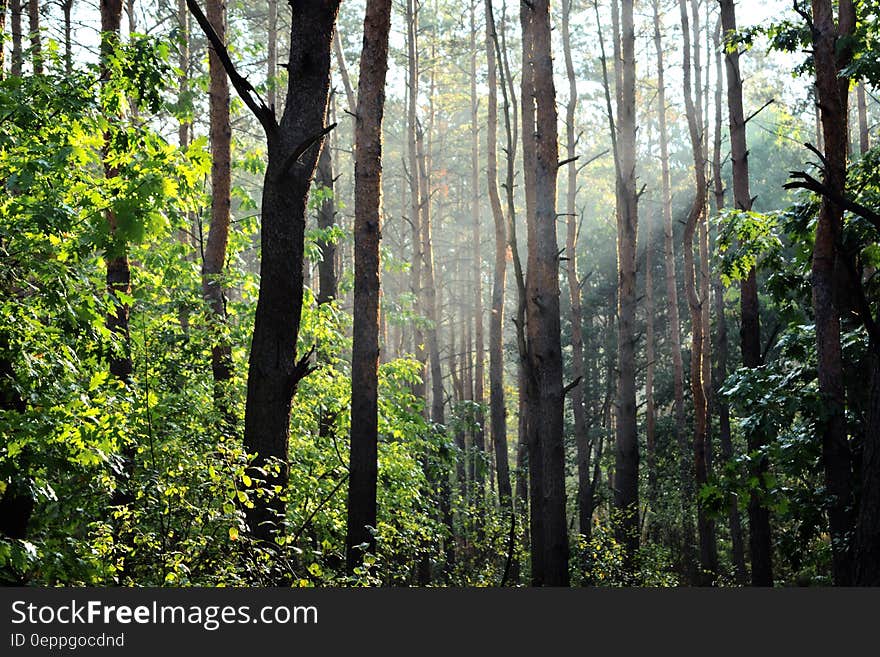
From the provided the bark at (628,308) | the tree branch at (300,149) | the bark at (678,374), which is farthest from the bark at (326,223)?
the bark at (678,374)

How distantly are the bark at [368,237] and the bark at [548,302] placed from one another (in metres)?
2.13

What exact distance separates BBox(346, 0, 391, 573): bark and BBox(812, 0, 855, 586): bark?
4.54 m

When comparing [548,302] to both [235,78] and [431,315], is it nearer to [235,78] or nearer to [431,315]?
[235,78]

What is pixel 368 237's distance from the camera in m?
9.66

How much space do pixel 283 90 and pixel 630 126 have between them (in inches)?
375

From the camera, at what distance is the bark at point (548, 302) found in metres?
10.6

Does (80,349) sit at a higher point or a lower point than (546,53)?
lower

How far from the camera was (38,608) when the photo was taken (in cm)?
461

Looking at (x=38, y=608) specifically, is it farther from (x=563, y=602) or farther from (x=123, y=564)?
(x=563, y=602)

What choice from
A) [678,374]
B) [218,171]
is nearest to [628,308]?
[678,374]

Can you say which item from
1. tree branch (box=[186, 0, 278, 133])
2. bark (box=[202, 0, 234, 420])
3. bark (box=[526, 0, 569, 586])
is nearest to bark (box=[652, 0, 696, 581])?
bark (box=[526, 0, 569, 586])

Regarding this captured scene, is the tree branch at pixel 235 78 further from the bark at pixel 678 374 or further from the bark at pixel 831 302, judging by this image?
the bark at pixel 678 374

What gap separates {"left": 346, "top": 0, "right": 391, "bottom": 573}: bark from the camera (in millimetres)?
9508

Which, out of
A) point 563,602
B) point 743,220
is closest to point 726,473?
point 743,220
